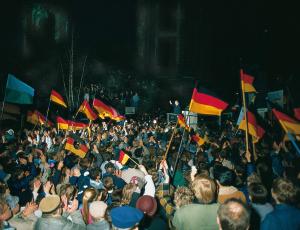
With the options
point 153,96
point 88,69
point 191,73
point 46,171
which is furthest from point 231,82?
point 46,171

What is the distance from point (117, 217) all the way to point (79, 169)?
4805 millimetres

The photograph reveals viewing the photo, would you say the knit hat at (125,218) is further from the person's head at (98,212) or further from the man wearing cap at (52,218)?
the man wearing cap at (52,218)

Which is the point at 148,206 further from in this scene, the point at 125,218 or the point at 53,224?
the point at 53,224

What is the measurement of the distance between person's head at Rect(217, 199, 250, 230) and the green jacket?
691 millimetres

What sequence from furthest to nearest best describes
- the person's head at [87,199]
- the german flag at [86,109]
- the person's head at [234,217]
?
the german flag at [86,109] → the person's head at [87,199] → the person's head at [234,217]

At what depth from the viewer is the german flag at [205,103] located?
832 cm

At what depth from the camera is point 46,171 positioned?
8.62 meters

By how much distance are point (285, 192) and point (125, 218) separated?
205 centimetres

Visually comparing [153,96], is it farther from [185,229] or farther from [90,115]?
[185,229]

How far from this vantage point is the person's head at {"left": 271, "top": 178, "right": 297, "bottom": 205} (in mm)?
3875

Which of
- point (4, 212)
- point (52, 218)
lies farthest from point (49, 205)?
point (4, 212)

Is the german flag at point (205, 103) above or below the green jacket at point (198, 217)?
above

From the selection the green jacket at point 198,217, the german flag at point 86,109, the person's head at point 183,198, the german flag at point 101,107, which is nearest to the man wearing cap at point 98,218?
the green jacket at point 198,217

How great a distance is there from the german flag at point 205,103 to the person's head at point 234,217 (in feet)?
17.5
